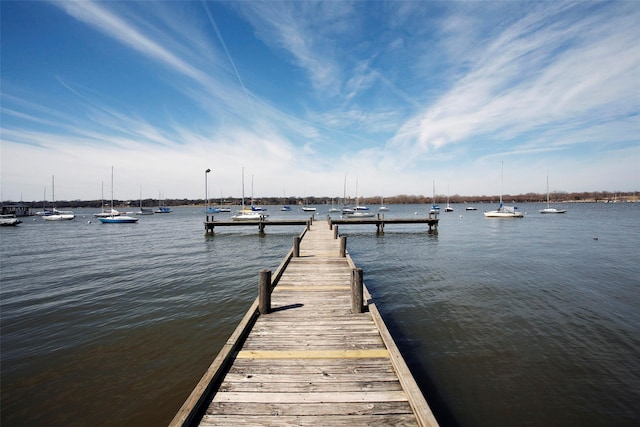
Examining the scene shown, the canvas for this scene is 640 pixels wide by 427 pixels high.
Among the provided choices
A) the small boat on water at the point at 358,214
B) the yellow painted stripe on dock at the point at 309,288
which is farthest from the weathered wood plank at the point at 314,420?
the small boat on water at the point at 358,214

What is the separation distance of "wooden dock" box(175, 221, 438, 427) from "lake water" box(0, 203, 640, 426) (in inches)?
68.1

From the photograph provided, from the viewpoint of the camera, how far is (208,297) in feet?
38.4

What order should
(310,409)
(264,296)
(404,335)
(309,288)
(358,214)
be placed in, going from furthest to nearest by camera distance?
(358,214) → (309,288) → (404,335) → (264,296) → (310,409)

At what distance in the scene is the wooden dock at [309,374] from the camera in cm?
385

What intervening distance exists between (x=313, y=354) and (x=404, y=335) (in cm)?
416

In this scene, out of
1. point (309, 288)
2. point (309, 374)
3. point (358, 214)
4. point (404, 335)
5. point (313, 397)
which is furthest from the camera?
point (358, 214)

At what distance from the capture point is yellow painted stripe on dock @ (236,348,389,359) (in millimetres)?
5270

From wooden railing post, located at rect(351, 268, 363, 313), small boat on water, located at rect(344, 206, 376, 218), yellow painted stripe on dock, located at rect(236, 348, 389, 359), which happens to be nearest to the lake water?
yellow painted stripe on dock, located at rect(236, 348, 389, 359)

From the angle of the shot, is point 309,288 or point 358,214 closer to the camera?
point 309,288

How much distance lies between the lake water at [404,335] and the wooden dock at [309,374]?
173cm

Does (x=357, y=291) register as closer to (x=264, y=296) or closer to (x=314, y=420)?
(x=264, y=296)

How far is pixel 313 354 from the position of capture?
5375mm

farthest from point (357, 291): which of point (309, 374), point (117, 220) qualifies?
point (117, 220)

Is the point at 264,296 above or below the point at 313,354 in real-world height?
above
